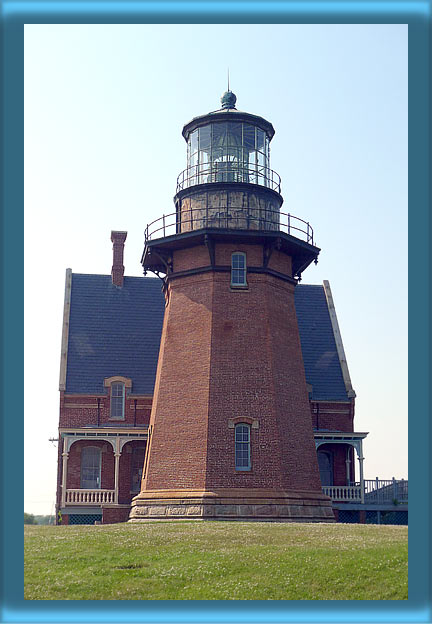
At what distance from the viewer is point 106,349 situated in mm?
38500

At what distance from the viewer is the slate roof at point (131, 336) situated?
37594 millimetres

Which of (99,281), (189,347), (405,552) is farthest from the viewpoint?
(99,281)

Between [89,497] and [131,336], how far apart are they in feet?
26.2

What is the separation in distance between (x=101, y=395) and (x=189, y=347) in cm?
910

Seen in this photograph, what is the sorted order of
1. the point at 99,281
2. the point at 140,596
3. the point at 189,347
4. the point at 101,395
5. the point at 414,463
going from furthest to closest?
the point at 99,281 < the point at 101,395 < the point at 189,347 < the point at 140,596 < the point at 414,463

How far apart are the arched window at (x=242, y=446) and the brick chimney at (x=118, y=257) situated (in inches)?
613

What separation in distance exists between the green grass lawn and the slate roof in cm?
1540

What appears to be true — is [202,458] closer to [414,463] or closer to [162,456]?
[162,456]

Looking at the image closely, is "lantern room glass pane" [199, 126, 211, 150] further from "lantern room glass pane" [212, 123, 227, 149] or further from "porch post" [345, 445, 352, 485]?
"porch post" [345, 445, 352, 485]

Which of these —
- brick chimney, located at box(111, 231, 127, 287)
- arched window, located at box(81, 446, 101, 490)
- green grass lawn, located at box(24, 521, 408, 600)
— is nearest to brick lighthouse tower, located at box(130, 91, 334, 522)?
green grass lawn, located at box(24, 521, 408, 600)

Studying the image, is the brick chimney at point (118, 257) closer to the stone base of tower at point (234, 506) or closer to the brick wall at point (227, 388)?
the brick wall at point (227, 388)

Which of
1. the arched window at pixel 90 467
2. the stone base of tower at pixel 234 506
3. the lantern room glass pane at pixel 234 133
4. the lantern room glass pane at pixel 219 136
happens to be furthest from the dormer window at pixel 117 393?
the lantern room glass pane at pixel 234 133

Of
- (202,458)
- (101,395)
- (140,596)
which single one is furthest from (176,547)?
(101,395)

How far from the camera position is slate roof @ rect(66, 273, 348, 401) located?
37594 mm
